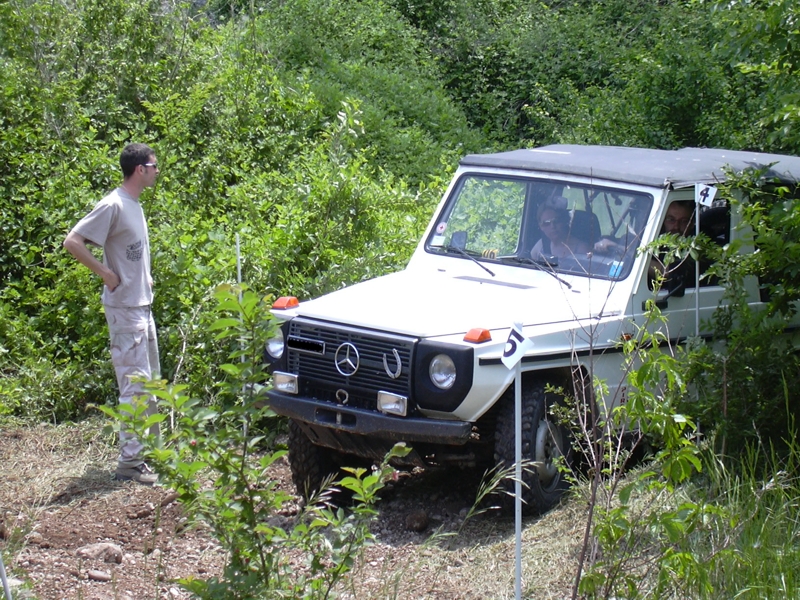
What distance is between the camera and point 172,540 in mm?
5016

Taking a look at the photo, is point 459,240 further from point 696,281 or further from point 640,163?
point 696,281

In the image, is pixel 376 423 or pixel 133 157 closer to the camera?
pixel 376 423

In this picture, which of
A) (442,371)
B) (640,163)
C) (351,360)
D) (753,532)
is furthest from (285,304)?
(753,532)

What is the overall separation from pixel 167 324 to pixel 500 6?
10418mm

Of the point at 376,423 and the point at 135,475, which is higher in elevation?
the point at 376,423

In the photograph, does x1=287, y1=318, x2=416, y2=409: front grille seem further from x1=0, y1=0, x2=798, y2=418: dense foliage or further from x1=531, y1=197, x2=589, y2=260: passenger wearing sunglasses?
x1=0, y1=0, x2=798, y2=418: dense foliage

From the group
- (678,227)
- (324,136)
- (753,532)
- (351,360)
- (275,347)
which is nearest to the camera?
(753,532)

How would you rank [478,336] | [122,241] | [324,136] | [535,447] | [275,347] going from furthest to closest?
[324,136], [122,241], [275,347], [535,447], [478,336]

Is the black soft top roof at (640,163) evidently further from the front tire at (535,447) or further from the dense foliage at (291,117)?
the front tire at (535,447)

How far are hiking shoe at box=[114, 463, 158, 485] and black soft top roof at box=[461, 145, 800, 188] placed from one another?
2709mm

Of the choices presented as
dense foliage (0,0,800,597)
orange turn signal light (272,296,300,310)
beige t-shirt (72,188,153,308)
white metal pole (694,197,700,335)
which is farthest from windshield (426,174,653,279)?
beige t-shirt (72,188,153,308)

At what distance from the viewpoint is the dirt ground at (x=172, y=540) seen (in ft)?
14.5

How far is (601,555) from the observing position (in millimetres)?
4305

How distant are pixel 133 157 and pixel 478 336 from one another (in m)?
2.47
